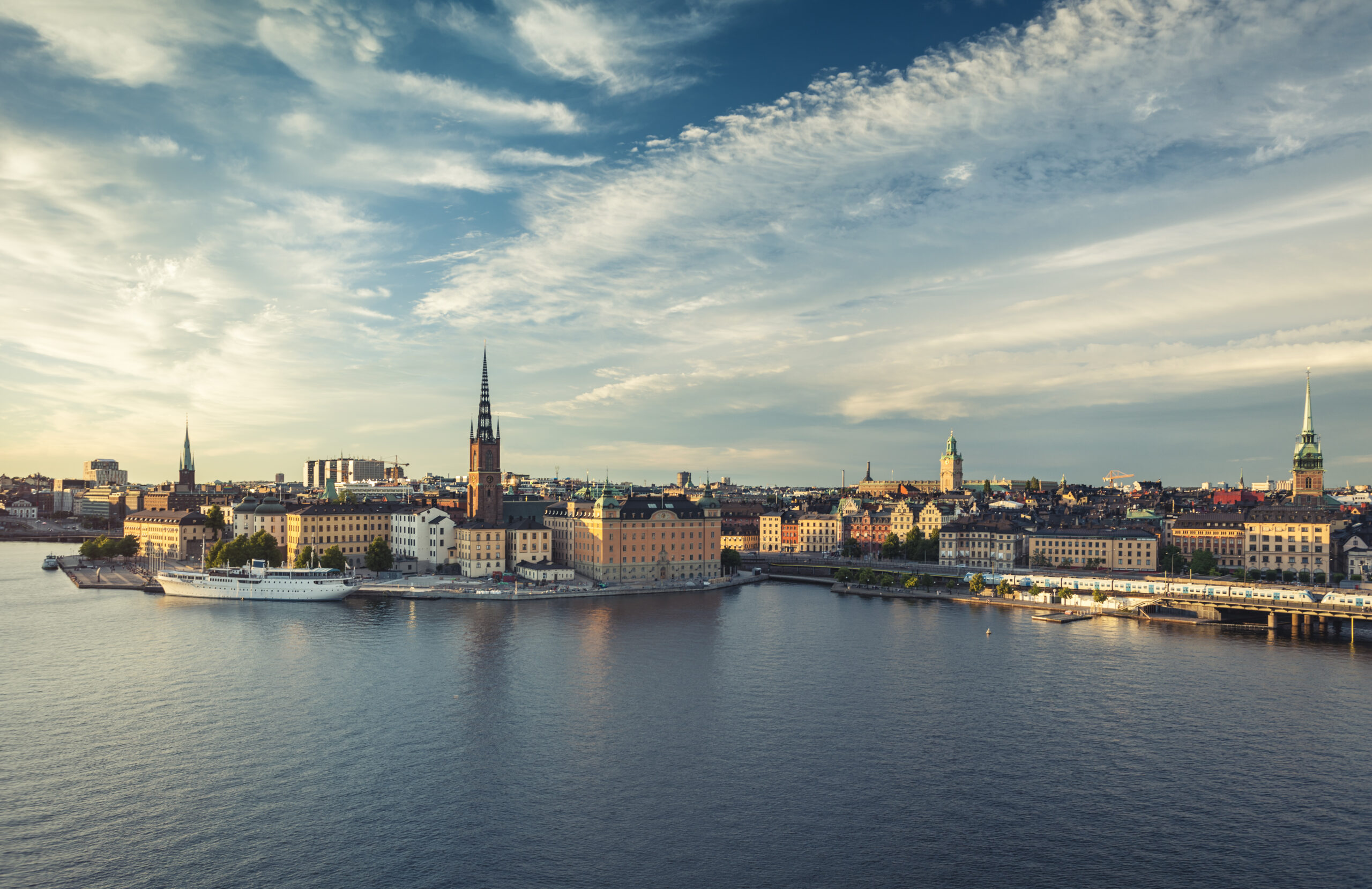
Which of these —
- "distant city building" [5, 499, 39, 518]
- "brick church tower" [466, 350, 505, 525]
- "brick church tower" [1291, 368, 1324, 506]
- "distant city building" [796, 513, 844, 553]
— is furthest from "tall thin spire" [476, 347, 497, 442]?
"distant city building" [5, 499, 39, 518]

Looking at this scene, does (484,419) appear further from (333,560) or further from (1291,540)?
(1291,540)

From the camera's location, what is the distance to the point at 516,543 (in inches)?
3278

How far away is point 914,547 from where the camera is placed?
325 ft

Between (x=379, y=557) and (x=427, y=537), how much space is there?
5298 millimetres

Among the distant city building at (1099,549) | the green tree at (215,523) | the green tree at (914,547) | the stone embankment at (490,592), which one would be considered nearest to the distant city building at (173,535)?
the green tree at (215,523)

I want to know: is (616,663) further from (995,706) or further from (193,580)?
(193,580)

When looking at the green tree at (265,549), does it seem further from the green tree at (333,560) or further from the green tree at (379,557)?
the green tree at (379,557)

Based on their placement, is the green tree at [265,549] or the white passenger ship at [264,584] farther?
the green tree at [265,549]

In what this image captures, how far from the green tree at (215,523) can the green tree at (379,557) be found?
25367 mm

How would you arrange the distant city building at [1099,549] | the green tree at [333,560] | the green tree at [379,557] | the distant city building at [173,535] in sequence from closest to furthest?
the green tree at [333,560]
the green tree at [379,557]
the distant city building at [1099,549]
the distant city building at [173,535]

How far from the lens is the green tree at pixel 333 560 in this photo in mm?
77625

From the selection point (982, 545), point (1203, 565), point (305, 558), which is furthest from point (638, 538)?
point (1203, 565)

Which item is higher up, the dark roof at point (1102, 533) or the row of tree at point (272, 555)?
the dark roof at point (1102, 533)

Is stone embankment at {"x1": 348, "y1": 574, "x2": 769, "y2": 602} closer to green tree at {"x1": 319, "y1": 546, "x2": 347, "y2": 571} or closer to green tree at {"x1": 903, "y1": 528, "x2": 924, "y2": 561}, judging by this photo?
green tree at {"x1": 319, "y1": 546, "x2": 347, "y2": 571}
